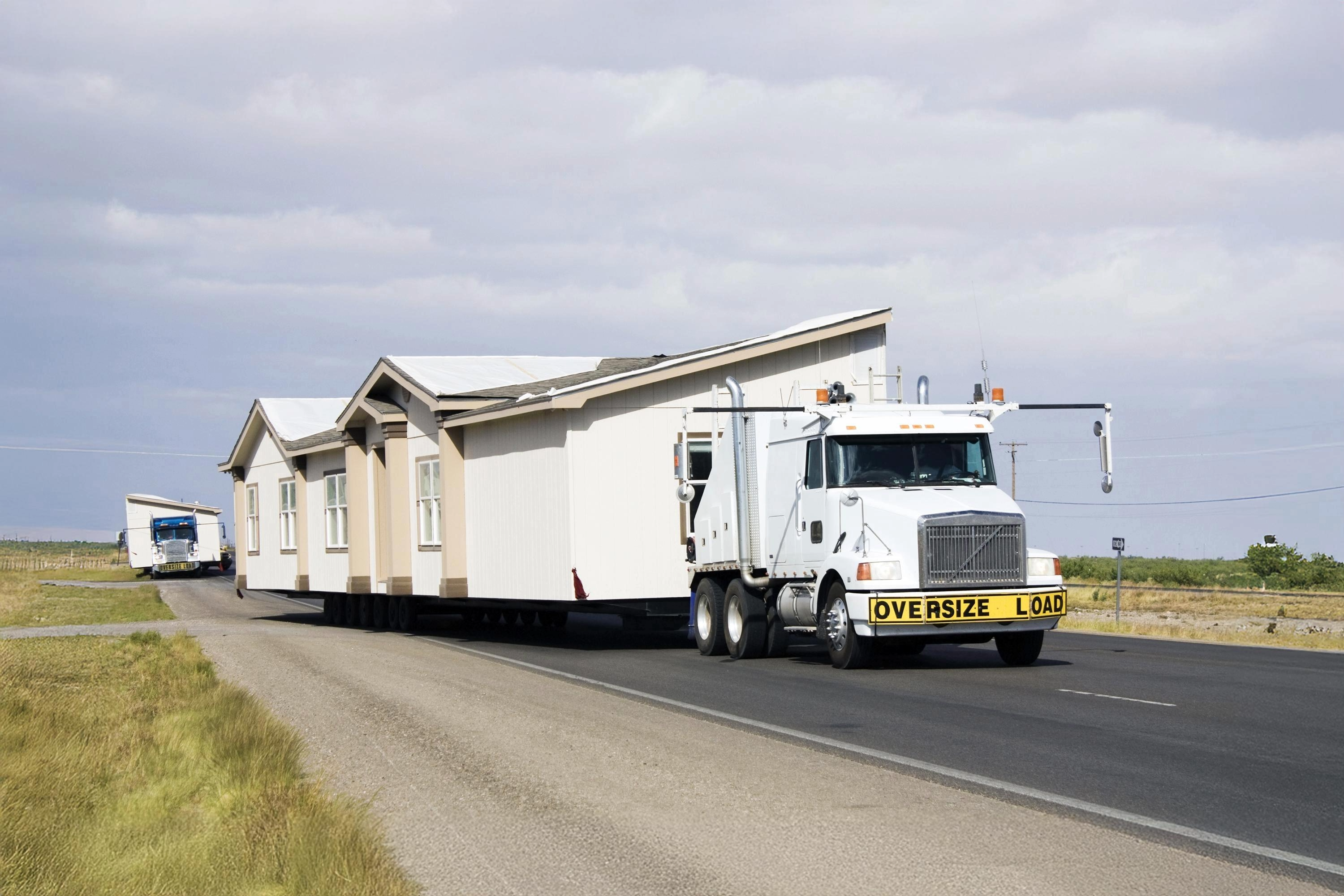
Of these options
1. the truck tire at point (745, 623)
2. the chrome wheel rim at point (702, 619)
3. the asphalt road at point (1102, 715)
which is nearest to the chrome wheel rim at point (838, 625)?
the asphalt road at point (1102, 715)

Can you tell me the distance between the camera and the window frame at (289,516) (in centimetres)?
3944

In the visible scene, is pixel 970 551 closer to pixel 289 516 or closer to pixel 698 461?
pixel 698 461

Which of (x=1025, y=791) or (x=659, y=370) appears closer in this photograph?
(x=1025, y=791)

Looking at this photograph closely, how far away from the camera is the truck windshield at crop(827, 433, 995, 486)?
17484 mm

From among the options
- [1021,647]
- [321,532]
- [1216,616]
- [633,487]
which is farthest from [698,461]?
[1216,616]

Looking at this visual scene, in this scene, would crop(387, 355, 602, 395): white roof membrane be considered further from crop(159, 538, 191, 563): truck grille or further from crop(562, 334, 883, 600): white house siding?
crop(159, 538, 191, 563): truck grille

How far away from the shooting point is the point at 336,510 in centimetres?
3581

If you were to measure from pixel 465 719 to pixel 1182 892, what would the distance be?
25.5 ft

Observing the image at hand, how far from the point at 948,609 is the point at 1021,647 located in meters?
1.75

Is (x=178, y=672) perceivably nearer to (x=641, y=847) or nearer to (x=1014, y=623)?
(x=1014, y=623)

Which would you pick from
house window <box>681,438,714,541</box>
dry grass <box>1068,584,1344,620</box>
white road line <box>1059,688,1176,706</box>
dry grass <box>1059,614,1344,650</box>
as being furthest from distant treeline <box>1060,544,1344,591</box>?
white road line <box>1059,688,1176,706</box>

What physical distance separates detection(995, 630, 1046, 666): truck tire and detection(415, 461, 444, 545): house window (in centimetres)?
1409

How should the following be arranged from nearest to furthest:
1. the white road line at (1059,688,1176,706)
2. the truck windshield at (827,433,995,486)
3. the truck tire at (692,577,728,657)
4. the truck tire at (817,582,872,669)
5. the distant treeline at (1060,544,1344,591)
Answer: the white road line at (1059,688,1176,706) → the truck tire at (817,582,872,669) → the truck windshield at (827,433,995,486) → the truck tire at (692,577,728,657) → the distant treeline at (1060,544,1344,591)

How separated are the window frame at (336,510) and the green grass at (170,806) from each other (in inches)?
776
